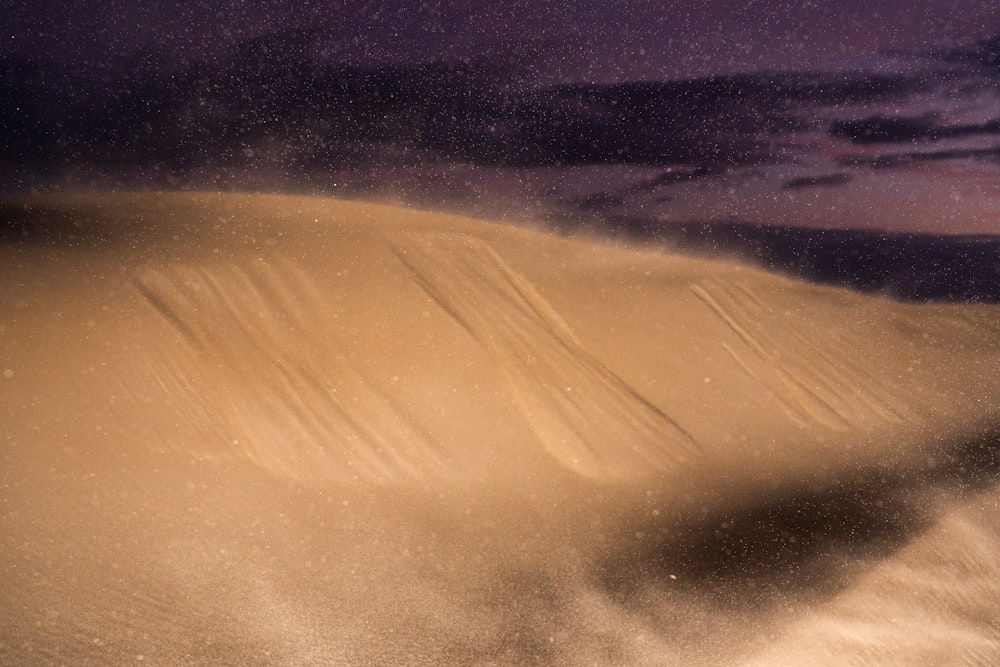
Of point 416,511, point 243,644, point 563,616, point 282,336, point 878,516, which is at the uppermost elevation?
point 282,336

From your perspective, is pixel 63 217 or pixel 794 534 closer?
pixel 794 534

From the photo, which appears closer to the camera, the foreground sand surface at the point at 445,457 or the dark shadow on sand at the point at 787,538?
the foreground sand surface at the point at 445,457

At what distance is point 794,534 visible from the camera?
5.35 metres

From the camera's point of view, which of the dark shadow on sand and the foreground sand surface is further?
the dark shadow on sand

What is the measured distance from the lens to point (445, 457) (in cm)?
606

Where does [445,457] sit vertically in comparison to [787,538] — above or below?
above

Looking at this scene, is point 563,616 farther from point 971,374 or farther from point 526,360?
point 971,374

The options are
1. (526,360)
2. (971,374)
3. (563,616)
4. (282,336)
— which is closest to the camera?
(563,616)

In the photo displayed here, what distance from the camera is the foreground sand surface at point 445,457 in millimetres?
3947

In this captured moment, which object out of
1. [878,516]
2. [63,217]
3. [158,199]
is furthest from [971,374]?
[63,217]

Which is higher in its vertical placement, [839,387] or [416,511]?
[839,387]

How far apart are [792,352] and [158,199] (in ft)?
27.6

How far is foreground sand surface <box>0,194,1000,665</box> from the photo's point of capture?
3947 mm

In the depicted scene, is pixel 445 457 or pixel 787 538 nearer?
pixel 787 538
